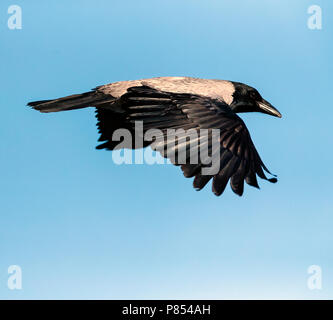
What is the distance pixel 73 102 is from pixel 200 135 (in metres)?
2.43

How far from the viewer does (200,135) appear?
7.27 metres

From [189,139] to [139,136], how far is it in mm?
1052

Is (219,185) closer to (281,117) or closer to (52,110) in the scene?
(52,110)

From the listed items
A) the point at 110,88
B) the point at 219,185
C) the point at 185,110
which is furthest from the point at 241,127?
the point at 110,88

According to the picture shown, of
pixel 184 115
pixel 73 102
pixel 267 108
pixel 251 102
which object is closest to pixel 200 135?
pixel 184 115

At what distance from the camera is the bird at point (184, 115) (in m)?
6.99

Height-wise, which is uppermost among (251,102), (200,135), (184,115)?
(251,102)

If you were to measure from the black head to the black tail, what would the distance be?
2.48 m

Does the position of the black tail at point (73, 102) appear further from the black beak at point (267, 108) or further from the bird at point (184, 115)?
the black beak at point (267, 108)

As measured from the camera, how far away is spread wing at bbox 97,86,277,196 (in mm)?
6922

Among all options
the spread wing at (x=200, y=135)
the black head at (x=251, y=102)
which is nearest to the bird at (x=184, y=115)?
the spread wing at (x=200, y=135)

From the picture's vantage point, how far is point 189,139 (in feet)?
23.4

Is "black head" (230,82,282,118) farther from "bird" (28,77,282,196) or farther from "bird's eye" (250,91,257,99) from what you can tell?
"bird" (28,77,282,196)

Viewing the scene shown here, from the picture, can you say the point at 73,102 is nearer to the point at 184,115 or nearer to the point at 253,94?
the point at 184,115
